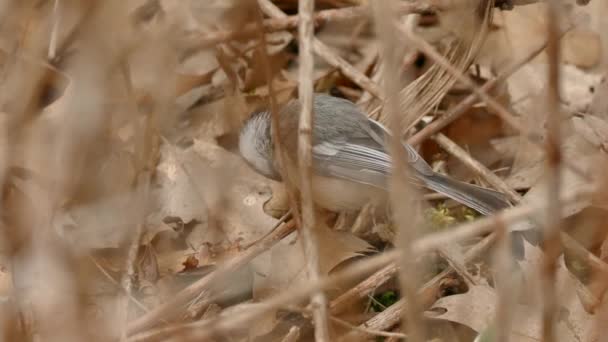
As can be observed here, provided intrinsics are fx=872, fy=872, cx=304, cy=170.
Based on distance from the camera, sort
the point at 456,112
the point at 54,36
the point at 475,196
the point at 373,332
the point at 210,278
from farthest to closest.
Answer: the point at 456,112 < the point at 54,36 < the point at 475,196 < the point at 210,278 < the point at 373,332

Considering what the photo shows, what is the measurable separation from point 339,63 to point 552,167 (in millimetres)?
1924

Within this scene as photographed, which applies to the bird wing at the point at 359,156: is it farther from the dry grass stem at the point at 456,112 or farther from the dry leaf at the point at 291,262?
the dry leaf at the point at 291,262

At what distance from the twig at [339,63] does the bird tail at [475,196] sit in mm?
571

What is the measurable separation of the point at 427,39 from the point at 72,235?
1.51m

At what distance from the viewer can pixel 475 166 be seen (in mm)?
2684

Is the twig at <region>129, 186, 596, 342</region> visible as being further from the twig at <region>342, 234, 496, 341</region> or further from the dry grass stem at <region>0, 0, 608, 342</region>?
the twig at <region>342, 234, 496, 341</region>

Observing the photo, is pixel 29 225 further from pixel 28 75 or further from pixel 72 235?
pixel 72 235

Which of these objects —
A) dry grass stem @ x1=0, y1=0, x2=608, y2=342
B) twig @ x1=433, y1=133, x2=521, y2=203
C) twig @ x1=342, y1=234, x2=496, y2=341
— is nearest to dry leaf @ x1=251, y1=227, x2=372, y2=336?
dry grass stem @ x1=0, y1=0, x2=608, y2=342

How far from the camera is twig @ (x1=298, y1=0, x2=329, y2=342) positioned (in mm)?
1719

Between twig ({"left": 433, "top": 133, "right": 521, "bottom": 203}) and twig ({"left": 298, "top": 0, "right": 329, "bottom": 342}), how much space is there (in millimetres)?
850

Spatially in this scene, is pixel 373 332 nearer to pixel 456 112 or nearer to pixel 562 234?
pixel 562 234

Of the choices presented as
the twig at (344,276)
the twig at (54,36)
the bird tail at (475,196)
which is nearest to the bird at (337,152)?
the bird tail at (475,196)

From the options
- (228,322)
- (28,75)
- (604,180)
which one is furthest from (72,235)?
(604,180)

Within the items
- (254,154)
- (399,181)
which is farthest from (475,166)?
(399,181)
